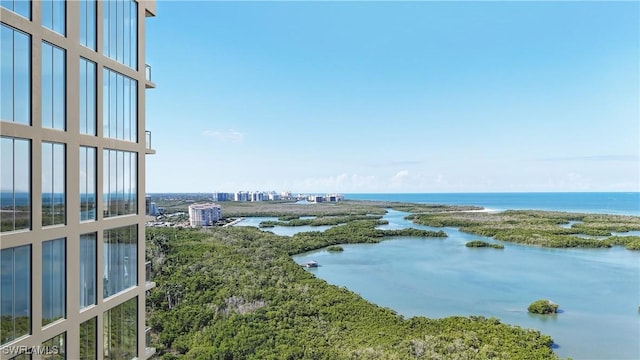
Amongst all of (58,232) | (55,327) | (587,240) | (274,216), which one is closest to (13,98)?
(58,232)

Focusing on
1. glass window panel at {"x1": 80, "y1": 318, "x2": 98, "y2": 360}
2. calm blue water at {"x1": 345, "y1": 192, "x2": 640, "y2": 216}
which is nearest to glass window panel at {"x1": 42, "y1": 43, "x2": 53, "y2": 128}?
glass window panel at {"x1": 80, "y1": 318, "x2": 98, "y2": 360}

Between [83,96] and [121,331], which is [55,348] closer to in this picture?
[121,331]

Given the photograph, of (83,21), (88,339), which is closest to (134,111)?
(83,21)

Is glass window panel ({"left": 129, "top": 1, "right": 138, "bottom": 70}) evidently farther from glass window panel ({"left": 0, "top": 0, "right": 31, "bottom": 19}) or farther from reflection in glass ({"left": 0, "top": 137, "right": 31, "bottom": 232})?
reflection in glass ({"left": 0, "top": 137, "right": 31, "bottom": 232})

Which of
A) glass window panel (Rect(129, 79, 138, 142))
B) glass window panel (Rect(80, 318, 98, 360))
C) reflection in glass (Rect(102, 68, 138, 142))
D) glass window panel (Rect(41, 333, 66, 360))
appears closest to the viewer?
Result: glass window panel (Rect(41, 333, 66, 360))

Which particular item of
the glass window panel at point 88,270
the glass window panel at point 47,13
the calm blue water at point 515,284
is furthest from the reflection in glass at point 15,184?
the calm blue water at point 515,284

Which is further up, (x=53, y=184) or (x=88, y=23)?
(x=88, y=23)

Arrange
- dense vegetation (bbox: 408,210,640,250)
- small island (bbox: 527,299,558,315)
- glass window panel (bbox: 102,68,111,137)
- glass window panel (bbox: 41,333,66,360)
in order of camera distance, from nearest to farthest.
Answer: glass window panel (bbox: 41,333,66,360) → glass window panel (bbox: 102,68,111,137) → small island (bbox: 527,299,558,315) → dense vegetation (bbox: 408,210,640,250)
